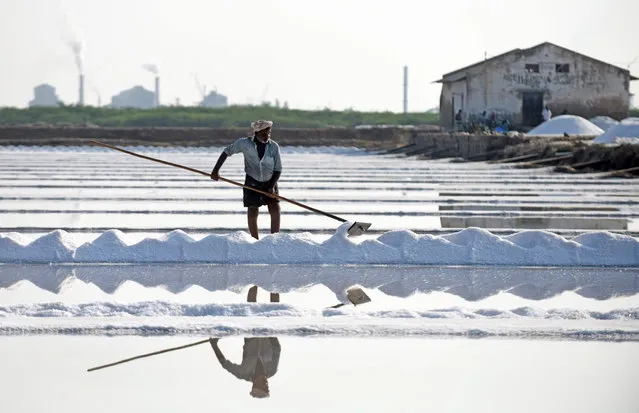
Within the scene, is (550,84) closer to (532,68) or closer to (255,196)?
(532,68)

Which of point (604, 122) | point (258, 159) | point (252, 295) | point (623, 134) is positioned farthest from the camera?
point (604, 122)

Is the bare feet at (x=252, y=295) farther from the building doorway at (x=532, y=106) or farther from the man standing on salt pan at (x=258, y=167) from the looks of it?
the building doorway at (x=532, y=106)

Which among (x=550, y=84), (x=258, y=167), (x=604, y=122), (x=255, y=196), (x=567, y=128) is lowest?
(x=255, y=196)

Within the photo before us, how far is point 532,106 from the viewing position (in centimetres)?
4178

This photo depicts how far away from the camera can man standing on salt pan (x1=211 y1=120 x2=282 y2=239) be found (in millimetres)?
9500

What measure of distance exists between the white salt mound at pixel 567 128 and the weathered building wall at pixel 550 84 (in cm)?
510

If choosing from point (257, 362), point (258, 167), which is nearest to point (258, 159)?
point (258, 167)

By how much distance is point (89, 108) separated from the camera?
73375 millimetres

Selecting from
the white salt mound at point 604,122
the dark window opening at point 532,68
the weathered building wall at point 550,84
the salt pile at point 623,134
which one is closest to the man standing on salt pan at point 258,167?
the salt pile at point 623,134

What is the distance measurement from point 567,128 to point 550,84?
626 centimetres

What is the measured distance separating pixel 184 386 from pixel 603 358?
1792 millimetres

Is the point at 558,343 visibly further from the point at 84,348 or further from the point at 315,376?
the point at 84,348

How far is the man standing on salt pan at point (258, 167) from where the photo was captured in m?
9.50

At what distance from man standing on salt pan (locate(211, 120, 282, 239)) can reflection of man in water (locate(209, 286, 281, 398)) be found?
3860mm
